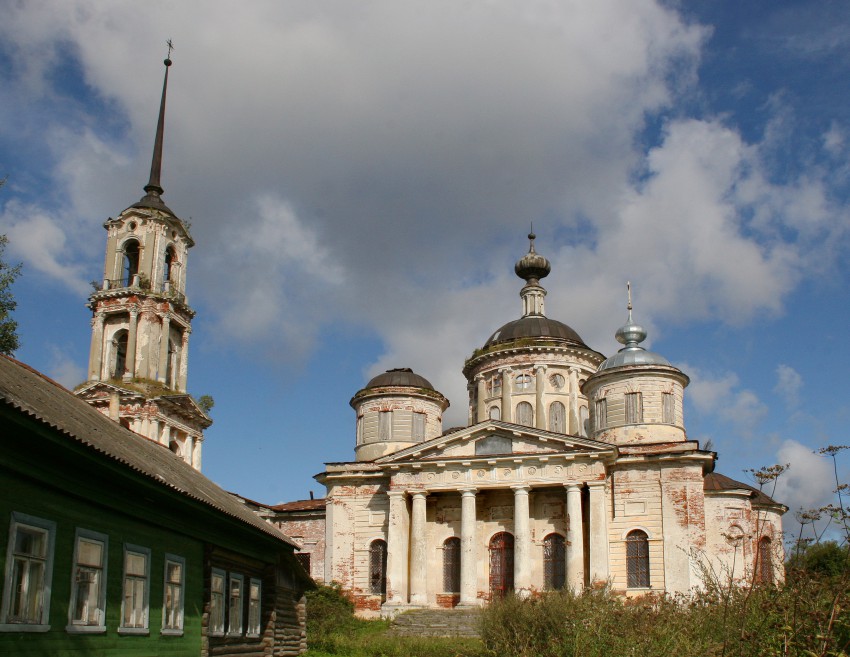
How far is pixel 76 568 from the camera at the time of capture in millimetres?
11625

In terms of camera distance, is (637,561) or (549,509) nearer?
(637,561)

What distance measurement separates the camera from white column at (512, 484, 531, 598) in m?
30.6

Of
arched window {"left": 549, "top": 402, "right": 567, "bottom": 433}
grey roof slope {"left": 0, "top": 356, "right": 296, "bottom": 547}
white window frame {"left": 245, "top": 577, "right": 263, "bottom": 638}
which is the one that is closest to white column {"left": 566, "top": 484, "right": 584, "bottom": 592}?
arched window {"left": 549, "top": 402, "right": 567, "bottom": 433}

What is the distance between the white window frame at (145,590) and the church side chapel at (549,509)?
16.5 metres

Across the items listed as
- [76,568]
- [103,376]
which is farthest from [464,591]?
[76,568]

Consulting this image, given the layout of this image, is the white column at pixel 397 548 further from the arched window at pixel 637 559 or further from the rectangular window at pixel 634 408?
the rectangular window at pixel 634 408

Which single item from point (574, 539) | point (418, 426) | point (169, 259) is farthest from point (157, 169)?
point (574, 539)

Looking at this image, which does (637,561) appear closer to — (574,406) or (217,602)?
(574,406)

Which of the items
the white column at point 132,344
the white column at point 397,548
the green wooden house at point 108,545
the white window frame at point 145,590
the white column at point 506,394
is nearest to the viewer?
Answer: the green wooden house at point 108,545

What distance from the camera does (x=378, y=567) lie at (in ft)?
111

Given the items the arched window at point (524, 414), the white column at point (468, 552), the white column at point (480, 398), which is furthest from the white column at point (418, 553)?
the white column at point (480, 398)

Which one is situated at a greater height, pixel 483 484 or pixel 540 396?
pixel 540 396

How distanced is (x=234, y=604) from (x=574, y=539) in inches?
612

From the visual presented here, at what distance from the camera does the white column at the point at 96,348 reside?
32.8 m
